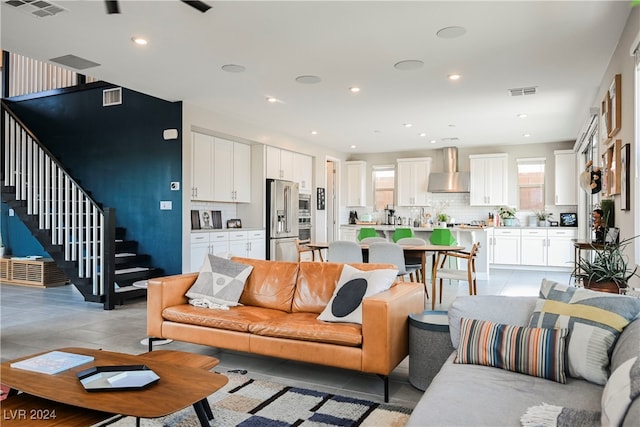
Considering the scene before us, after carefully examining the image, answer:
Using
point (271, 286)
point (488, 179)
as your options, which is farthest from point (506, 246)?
point (271, 286)

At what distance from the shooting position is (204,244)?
6.81 metres

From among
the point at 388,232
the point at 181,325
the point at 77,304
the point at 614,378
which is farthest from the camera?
the point at 388,232

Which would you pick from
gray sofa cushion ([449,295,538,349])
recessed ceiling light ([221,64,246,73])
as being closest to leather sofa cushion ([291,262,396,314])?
gray sofa cushion ([449,295,538,349])

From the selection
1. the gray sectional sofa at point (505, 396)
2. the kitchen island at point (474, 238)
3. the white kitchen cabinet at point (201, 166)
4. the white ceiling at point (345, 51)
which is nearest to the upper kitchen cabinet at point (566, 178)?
the kitchen island at point (474, 238)

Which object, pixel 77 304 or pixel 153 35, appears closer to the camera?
pixel 153 35

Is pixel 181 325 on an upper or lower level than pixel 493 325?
lower

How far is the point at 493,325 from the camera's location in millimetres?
2309

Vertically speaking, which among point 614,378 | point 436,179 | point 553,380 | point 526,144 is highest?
point 526,144

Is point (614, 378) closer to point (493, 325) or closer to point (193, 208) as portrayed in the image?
point (493, 325)

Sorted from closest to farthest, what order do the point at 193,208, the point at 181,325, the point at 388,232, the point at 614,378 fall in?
the point at 614,378
the point at 181,325
the point at 193,208
the point at 388,232

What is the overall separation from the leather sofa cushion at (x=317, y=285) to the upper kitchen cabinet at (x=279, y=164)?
16.1 ft

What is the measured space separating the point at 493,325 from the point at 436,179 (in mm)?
8574

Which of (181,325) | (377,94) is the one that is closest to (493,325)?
(181,325)

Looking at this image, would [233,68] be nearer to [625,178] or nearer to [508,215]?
[625,178]
